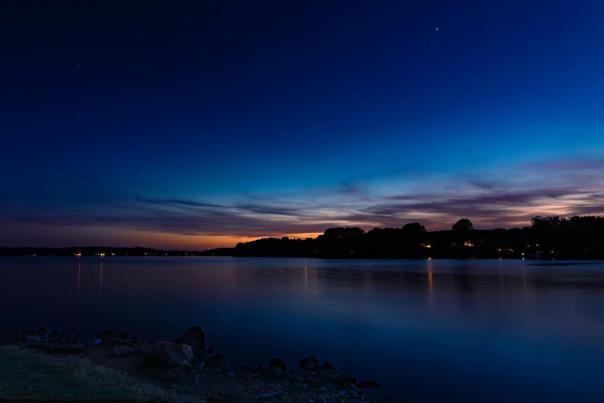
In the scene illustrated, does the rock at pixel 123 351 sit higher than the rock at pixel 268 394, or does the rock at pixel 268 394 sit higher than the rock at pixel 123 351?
Result: the rock at pixel 123 351

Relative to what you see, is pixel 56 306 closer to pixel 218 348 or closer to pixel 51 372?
pixel 218 348

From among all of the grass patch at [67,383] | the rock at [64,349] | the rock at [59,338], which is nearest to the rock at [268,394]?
the grass patch at [67,383]

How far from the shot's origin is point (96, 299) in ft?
153

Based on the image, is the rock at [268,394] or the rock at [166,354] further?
the rock at [166,354]

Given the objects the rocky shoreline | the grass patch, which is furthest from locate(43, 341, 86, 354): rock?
the grass patch

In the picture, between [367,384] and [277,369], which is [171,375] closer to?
[277,369]

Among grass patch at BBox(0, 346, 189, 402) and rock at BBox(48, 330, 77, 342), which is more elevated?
grass patch at BBox(0, 346, 189, 402)

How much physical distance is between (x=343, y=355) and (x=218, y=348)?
7337mm

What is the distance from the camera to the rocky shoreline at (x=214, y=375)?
13.5 metres

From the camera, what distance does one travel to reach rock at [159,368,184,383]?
47.2ft

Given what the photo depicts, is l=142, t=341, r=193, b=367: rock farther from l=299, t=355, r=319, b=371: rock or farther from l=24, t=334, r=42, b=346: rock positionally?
l=24, t=334, r=42, b=346: rock

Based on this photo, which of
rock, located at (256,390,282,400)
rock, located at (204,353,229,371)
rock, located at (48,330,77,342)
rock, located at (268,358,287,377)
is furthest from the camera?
rock, located at (48,330,77,342)

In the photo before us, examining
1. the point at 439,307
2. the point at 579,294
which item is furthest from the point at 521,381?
the point at 579,294

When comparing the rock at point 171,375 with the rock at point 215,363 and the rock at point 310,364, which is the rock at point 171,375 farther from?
the rock at point 310,364
